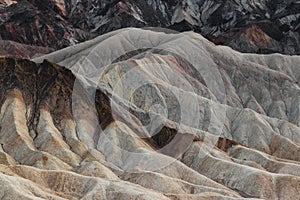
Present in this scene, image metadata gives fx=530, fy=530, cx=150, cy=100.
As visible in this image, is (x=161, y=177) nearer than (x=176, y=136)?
Yes

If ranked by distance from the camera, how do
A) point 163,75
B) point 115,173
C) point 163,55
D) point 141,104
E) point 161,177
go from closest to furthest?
point 161,177 < point 115,173 < point 141,104 < point 163,75 < point 163,55

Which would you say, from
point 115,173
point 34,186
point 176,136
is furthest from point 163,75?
point 34,186

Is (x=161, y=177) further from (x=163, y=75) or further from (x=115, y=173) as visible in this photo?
(x=163, y=75)

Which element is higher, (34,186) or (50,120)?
(34,186)

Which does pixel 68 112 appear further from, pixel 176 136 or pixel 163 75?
pixel 163 75

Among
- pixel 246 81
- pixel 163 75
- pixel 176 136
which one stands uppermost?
pixel 176 136

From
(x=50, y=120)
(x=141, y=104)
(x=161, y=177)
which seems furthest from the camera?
(x=141, y=104)
